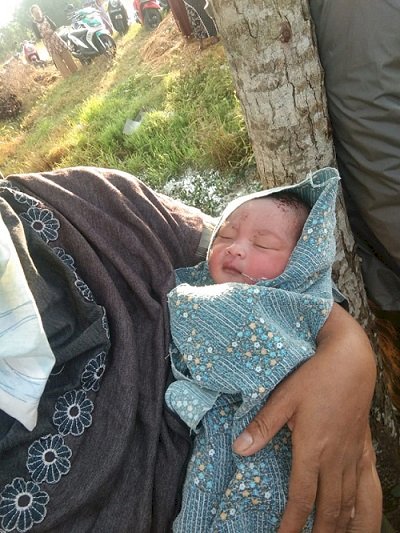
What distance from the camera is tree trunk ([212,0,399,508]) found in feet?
4.59

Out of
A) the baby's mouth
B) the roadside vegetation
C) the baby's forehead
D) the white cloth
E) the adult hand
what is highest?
the white cloth

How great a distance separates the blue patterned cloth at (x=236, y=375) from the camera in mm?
1137

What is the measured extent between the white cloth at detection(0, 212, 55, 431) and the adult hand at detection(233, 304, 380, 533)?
0.50 meters

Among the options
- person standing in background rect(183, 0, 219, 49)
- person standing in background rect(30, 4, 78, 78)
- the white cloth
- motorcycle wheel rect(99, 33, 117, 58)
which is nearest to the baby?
the white cloth

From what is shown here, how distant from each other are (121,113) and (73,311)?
5.84 meters

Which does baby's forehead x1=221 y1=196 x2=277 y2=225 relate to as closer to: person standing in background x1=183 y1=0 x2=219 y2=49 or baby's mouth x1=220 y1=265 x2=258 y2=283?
baby's mouth x1=220 y1=265 x2=258 y2=283

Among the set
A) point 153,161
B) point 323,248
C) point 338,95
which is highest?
point 338,95

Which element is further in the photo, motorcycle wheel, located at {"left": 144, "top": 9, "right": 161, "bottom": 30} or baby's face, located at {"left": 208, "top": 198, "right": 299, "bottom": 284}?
motorcycle wheel, located at {"left": 144, "top": 9, "right": 161, "bottom": 30}

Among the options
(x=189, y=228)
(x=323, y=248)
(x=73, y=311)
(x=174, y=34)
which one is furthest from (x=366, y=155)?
(x=174, y=34)

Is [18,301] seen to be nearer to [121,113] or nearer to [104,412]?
[104,412]

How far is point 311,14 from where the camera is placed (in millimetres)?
1443

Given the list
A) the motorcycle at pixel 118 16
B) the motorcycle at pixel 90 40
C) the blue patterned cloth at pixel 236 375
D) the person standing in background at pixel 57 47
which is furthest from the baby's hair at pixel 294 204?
the motorcycle at pixel 118 16

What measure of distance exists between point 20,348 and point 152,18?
1279 cm

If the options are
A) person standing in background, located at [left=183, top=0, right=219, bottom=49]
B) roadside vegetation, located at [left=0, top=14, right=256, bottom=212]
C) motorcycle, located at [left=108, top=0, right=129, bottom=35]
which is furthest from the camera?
motorcycle, located at [left=108, top=0, right=129, bottom=35]
